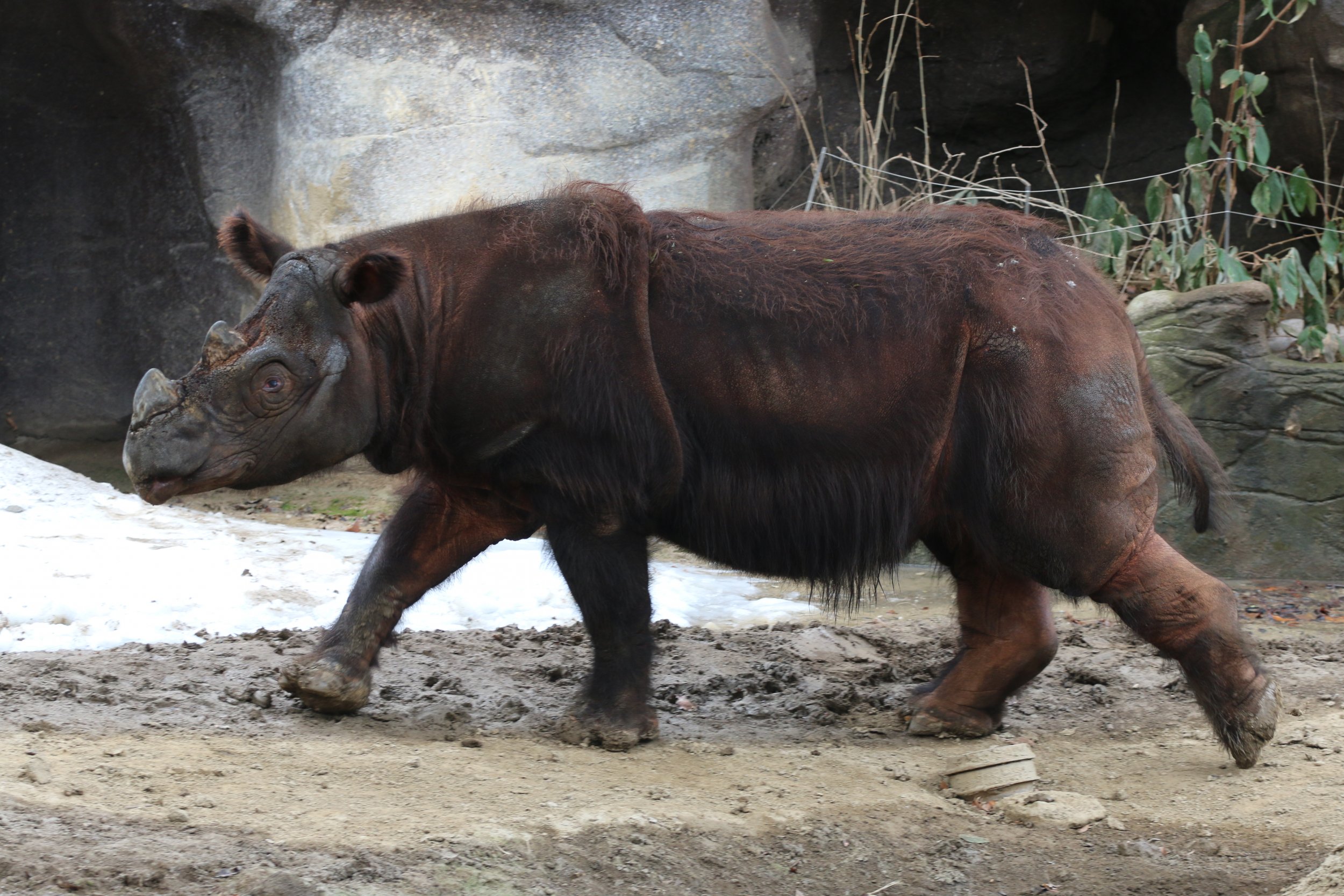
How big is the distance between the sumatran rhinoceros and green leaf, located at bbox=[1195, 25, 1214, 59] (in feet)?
14.1

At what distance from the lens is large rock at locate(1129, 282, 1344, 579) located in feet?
22.6

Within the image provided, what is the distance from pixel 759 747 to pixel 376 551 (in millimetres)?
1358

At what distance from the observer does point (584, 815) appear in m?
3.30

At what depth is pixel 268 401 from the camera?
3.81 m

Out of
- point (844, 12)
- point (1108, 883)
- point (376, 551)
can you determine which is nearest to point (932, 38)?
point (844, 12)

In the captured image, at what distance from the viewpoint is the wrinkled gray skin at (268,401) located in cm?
372

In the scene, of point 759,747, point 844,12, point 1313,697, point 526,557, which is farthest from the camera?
point 844,12

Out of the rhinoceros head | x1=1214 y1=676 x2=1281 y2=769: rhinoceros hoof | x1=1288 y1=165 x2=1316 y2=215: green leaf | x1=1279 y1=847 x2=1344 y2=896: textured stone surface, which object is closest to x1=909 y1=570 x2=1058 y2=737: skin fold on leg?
x1=1214 y1=676 x2=1281 y2=769: rhinoceros hoof

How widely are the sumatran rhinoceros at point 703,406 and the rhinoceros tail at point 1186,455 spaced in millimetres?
293

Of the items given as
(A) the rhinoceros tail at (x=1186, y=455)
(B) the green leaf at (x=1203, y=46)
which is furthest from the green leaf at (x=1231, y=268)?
(A) the rhinoceros tail at (x=1186, y=455)

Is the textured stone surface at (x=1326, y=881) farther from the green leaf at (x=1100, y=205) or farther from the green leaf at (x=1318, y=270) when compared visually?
the green leaf at (x=1100, y=205)

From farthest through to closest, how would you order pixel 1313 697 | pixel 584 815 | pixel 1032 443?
pixel 1313 697 → pixel 1032 443 → pixel 584 815

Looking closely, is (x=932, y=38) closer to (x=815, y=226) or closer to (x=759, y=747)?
Result: (x=815, y=226)

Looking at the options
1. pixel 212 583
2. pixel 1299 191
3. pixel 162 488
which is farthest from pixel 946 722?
pixel 1299 191
